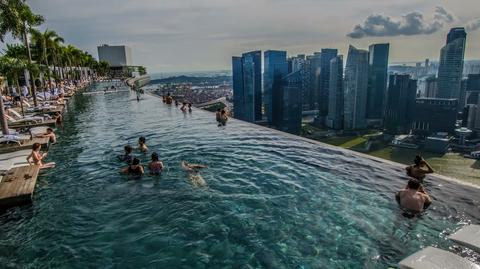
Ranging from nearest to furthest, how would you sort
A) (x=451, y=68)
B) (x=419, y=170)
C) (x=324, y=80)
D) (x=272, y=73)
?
1. (x=419, y=170)
2. (x=272, y=73)
3. (x=451, y=68)
4. (x=324, y=80)

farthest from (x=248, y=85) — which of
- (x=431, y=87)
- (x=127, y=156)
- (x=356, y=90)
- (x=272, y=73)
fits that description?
(x=127, y=156)

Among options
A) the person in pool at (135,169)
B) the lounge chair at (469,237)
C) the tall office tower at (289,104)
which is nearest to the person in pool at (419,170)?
the lounge chair at (469,237)

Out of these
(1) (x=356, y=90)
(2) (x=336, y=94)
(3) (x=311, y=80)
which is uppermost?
(3) (x=311, y=80)

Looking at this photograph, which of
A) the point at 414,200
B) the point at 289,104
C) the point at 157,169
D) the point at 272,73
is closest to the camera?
the point at 414,200

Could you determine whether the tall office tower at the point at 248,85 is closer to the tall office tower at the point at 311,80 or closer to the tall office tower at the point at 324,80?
the tall office tower at the point at 324,80

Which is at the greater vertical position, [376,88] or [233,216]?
[233,216]

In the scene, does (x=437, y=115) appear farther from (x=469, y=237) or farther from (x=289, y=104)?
(x=469, y=237)

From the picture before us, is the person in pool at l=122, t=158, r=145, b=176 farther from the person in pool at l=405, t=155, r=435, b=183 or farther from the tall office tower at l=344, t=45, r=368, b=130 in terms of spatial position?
the tall office tower at l=344, t=45, r=368, b=130

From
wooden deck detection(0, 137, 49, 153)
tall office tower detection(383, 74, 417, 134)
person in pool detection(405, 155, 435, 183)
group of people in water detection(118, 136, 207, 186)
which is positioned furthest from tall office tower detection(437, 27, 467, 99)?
wooden deck detection(0, 137, 49, 153)
